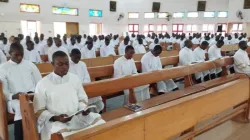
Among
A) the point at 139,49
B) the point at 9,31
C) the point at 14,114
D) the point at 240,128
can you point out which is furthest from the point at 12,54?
the point at 9,31

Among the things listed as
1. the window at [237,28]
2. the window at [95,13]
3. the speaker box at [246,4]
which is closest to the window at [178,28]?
the window at [237,28]

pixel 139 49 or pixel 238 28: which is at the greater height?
pixel 238 28

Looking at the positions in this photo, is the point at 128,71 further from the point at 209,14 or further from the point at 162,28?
the point at 162,28

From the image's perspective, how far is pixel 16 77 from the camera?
304cm

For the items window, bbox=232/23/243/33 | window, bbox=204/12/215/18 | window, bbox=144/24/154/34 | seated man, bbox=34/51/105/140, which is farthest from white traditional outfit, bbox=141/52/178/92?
window, bbox=144/24/154/34

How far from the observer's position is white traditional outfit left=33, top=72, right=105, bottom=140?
2143 mm

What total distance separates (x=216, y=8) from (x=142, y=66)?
16615 mm

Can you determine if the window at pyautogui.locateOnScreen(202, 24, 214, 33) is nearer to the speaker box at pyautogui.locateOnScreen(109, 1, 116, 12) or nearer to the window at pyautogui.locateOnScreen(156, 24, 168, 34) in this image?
the window at pyautogui.locateOnScreen(156, 24, 168, 34)

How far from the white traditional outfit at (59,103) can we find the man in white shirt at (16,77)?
0.75 m

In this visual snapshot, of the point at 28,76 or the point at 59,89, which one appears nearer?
the point at 59,89

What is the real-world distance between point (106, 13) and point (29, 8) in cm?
609

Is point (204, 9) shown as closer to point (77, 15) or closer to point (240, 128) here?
point (77, 15)

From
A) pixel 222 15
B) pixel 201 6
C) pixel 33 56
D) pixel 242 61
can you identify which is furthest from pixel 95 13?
pixel 242 61

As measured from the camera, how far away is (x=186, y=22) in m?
20.1
